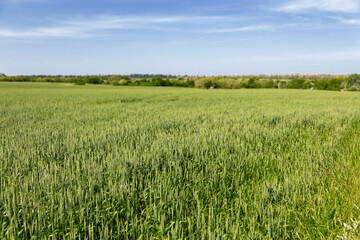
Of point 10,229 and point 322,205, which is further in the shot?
point 322,205

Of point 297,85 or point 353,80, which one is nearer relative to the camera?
point 297,85

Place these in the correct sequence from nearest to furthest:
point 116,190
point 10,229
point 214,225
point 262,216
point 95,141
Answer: point 10,229 < point 214,225 < point 262,216 < point 116,190 < point 95,141

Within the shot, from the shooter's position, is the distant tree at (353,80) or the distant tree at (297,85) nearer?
the distant tree at (297,85)

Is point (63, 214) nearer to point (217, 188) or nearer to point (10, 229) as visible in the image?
point (10, 229)

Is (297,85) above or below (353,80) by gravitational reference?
below

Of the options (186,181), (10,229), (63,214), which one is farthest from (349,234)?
(10,229)

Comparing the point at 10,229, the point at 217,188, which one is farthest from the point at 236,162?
Result: the point at 10,229

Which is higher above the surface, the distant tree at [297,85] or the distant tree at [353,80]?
the distant tree at [353,80]

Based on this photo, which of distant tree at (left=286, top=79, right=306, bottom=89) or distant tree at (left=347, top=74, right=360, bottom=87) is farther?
distant tree at (left=347, top=74, right=360, bottom=87)

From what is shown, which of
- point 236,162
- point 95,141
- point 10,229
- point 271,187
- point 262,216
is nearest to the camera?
point 10,229

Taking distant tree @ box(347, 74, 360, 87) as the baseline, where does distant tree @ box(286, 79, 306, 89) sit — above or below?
below

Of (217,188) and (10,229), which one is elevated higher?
(10,229)

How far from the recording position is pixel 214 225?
7.13ft

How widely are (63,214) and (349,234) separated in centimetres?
249
